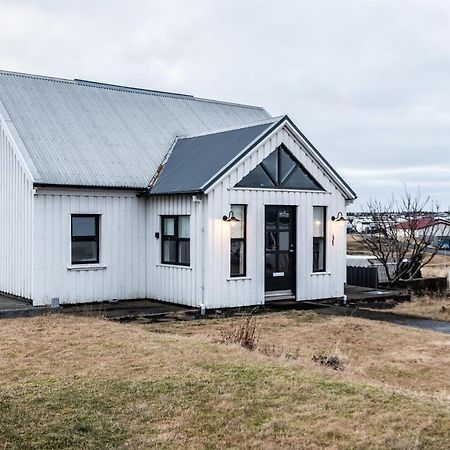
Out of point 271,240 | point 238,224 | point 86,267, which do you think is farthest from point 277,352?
point 86,267

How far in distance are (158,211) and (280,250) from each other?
3.51 m

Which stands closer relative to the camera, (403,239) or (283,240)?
(283,240)

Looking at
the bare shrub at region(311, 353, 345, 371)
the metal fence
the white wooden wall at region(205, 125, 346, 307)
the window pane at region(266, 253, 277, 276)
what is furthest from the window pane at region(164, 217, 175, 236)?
the metal fence

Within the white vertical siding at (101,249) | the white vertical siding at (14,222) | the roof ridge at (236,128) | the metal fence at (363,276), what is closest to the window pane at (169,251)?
the white vertical siding at (101,249)

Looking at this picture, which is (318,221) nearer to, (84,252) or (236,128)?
(236,128)

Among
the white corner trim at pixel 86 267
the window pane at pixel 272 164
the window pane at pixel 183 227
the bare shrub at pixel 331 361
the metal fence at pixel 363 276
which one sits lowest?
the bare shrub at pixel 331 361

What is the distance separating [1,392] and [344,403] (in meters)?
4.21

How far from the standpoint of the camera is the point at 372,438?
6.33m

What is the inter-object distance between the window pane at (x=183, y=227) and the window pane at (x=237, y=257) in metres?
1.23

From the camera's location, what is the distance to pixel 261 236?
54.1 feet

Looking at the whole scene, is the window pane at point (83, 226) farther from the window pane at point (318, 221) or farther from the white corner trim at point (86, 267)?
the window pane at point (318, 221)

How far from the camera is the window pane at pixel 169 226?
55.4 ft

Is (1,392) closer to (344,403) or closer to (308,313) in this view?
(344,403)

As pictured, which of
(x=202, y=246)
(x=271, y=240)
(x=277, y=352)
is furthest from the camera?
(x=271, y=240)
